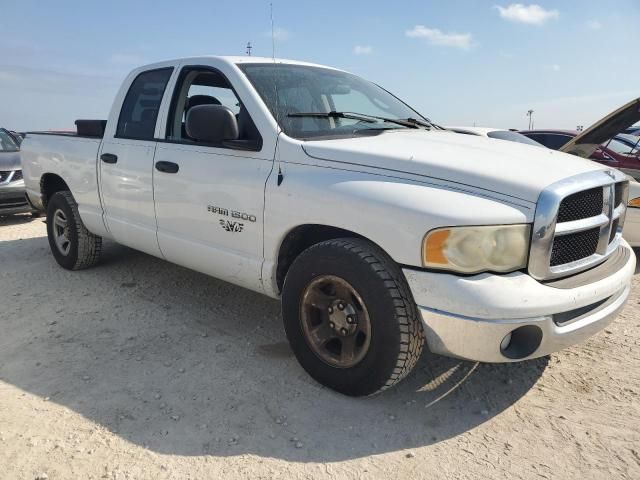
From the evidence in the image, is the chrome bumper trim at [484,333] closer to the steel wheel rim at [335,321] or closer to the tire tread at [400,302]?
the tire tread at [400,302]

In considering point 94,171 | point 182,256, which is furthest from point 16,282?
point 182,256

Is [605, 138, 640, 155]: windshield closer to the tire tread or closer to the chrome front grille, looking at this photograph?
the chrome front grille

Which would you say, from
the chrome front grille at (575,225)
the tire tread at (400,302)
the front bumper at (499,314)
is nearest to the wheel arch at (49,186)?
the tire tread at (400,302)

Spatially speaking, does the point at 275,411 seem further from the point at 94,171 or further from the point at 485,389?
the point at 94,171

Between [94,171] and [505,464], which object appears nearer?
[505,464]

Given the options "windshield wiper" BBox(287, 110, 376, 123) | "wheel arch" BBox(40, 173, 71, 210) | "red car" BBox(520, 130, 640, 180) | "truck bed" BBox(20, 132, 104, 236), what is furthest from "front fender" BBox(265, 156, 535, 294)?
"red car" BBox(520, 130, 640, 180)

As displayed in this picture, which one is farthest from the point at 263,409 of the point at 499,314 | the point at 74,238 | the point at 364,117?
the point at 74,238

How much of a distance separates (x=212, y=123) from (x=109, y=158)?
163 cm

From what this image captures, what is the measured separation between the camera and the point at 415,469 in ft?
7.27

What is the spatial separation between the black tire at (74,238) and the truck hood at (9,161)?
12.0 ft

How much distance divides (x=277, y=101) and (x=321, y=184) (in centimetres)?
79

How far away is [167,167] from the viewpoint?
3492mm

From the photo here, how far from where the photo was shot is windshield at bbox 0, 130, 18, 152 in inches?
332

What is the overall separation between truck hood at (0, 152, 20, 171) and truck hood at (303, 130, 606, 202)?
6.99 meters
